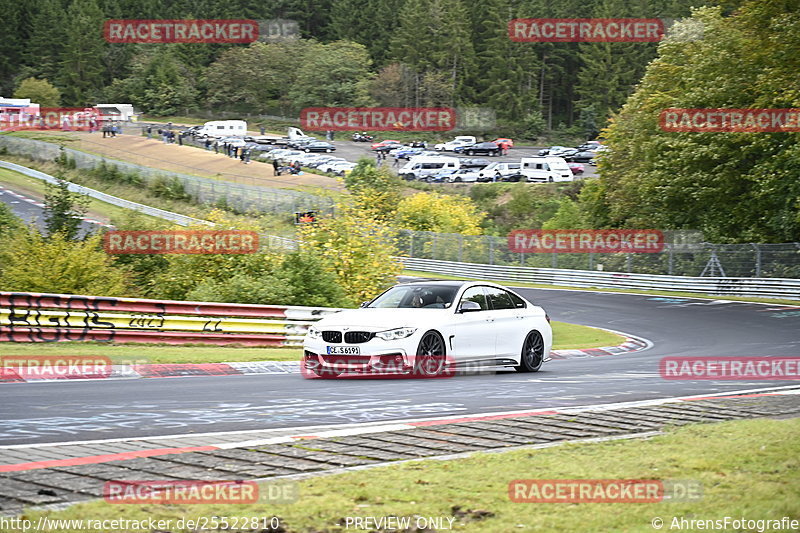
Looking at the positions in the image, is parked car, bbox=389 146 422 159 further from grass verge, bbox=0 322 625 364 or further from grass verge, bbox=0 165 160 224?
grass verge, bbox=0 322 625 364

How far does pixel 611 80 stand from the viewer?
12219cm

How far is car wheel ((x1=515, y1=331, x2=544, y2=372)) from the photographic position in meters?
17.0

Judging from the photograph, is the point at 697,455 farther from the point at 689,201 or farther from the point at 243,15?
the point at 243,15

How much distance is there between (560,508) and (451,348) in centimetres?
931

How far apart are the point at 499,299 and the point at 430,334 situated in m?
2.31

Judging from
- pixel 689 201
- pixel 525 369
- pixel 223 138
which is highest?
pixel 223 138

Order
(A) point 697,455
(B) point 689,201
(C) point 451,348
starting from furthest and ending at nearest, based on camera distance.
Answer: (B) point 689,201 < (C) point 451,348 < (A) point 697,455

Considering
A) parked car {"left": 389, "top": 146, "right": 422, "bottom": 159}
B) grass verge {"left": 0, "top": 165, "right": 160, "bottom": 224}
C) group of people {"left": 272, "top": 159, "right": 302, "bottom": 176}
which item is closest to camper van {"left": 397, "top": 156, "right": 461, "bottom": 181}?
parked car {"left": 389, "top": 146, "right": 422, "bottom": 159}

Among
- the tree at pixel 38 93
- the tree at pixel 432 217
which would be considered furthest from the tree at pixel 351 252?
→ the tree at pixel 38 93

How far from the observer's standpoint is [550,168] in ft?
291

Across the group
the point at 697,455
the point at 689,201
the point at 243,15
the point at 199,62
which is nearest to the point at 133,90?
the point at 199,62
